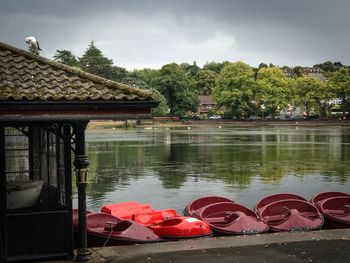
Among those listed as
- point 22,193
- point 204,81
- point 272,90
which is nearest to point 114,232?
point 22,193

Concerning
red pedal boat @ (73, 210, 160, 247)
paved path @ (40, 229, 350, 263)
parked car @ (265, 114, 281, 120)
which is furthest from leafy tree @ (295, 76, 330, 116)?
red pedal boat @ (73, 210, 160, 247)

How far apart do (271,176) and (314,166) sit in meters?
6.57

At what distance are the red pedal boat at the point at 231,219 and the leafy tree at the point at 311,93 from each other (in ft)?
369

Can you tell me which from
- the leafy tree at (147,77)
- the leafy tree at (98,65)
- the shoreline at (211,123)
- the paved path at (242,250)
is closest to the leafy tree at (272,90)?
the shoreline at (211,123)

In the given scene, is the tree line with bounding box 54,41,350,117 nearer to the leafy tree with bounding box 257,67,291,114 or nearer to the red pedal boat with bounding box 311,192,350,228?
the leafy tree with bounding box 257,67,291,114

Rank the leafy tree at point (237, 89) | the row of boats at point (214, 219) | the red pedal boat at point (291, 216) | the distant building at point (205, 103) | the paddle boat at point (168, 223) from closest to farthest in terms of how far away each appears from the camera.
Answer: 1. the row of boats at point (214, 219)
2. the paddle boat at point (168, 223)
3. the red pedal boat at point (291, 216)
4. the leafy tree at point (237, 89)
5. the distant building at point (205, 103)

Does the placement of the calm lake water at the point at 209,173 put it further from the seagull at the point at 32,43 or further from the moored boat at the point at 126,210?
the seagull at the point at 32,43

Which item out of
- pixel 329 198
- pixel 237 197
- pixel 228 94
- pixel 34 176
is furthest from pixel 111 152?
pixel 228 94

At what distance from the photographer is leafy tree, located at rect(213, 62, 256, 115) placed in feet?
399

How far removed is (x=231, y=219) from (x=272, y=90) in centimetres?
11272

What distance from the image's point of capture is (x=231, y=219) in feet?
49.6

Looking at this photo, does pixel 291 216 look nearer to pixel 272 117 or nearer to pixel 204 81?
pixel 272 117

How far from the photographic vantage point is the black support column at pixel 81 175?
10.4 metres

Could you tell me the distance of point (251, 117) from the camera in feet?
416
